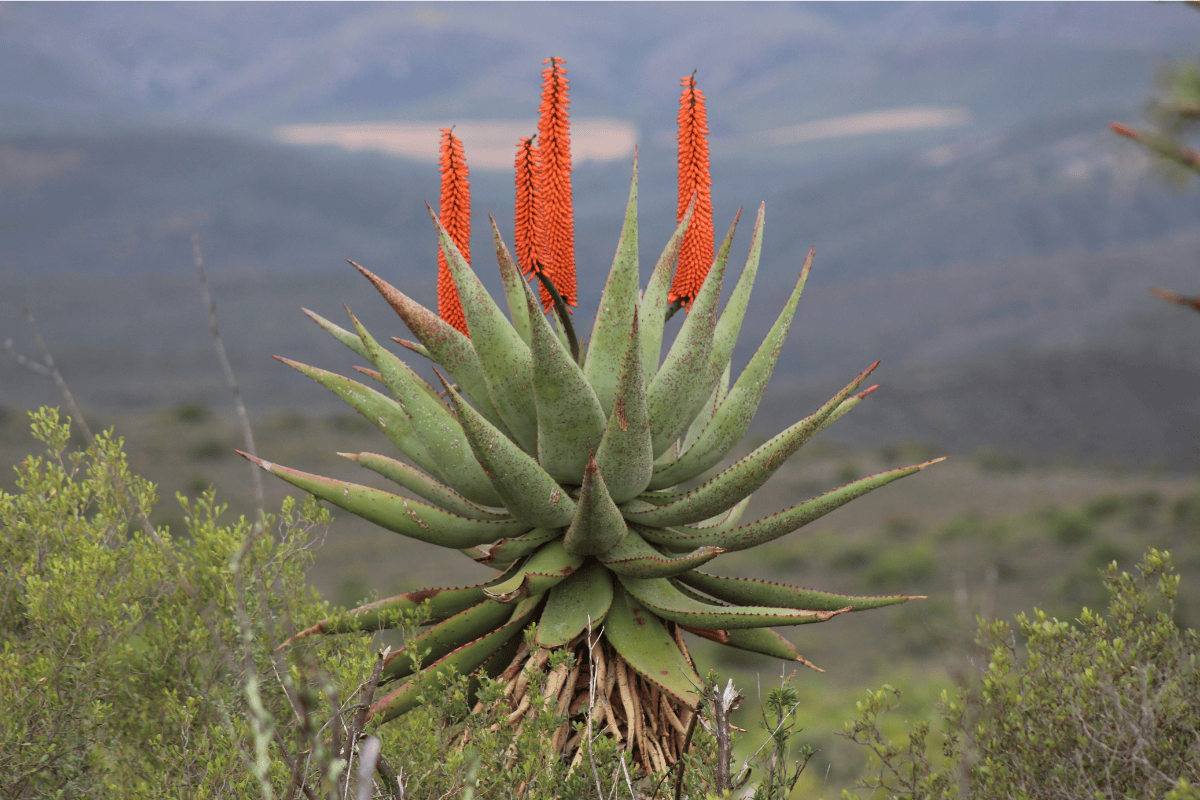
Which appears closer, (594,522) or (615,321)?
(594,522)

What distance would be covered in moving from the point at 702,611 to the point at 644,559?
22 cm

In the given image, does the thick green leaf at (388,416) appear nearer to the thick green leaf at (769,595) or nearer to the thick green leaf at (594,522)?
the thick green leaf at (594,522)

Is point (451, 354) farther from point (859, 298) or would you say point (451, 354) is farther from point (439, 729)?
point (859, 298)

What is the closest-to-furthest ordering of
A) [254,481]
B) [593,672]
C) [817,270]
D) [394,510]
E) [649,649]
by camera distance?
[254,481], [593,672], [649,649], [394,510], [817,270]

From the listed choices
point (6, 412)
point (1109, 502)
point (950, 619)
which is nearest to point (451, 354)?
point (950, 619)

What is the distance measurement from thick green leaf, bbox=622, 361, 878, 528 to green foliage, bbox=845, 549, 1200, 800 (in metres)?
0.67

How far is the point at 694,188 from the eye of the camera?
9.47 feet

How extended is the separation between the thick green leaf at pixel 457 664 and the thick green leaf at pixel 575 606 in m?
0.07

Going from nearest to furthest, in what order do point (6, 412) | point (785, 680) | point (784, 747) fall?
1. point (784, 747)
2. point (785, 680)
3. point (6, 412)

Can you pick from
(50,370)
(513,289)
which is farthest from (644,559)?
(50,370)

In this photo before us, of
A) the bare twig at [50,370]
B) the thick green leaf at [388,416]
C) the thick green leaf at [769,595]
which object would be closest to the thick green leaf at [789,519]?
the thick green leaf at [769,595]

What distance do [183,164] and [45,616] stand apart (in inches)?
7245

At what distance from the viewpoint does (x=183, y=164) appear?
165375 mm

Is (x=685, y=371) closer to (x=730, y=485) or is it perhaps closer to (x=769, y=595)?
(x=730, y=485)
